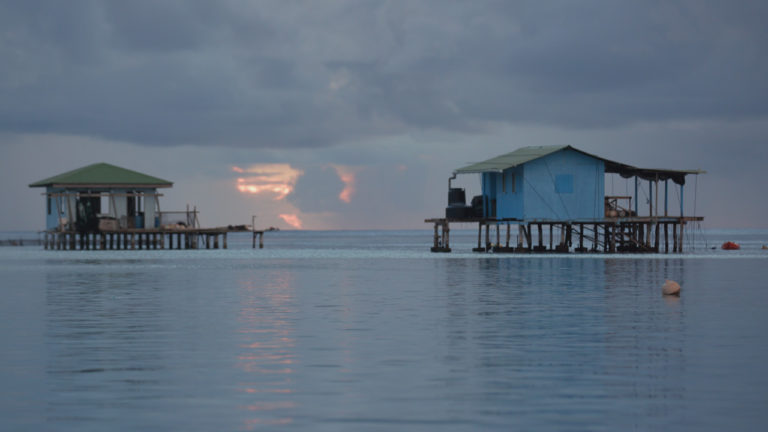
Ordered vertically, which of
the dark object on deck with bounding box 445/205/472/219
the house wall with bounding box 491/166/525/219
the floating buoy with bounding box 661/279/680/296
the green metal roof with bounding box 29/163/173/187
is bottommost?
the floating buoy with bounding box 661/279/680/296

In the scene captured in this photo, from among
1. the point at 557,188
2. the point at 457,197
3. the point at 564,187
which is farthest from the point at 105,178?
the point at 564,187

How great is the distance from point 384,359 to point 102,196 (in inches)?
2253

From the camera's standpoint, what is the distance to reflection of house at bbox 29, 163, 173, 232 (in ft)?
224

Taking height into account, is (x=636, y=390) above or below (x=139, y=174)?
below

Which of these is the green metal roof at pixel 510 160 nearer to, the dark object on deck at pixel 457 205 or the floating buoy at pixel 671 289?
the dark object on deck at pixel 457 205

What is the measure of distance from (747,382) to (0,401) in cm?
938

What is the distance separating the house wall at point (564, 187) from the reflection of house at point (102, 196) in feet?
87.2

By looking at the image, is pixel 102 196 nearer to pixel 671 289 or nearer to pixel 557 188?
pixel 557 188

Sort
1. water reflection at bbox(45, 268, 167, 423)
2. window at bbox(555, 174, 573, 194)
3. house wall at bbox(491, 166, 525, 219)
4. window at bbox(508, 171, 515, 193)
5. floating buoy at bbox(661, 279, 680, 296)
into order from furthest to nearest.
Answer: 1. window at bbox(508, 171, 515, 193)
2. window at bbox(555, 174, 573, 194)
3. house wall at bbox(491, 166, 525, 219)
4. floating buoy at bbox(661, 279, 680, 296)
5. water reflection at bbox(45, 268, 167, 423)

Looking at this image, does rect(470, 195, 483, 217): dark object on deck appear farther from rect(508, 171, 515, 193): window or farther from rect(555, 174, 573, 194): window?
rect(555, 174, 573, 194): window

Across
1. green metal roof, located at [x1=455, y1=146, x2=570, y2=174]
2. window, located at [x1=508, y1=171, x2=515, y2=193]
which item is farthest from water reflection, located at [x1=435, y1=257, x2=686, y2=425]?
window, located at [x1=508, y1=171, x2=515, y2=193]

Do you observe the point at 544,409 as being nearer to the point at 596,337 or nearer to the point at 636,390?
the point at 636,390

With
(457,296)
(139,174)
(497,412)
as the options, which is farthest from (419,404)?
(139,174)

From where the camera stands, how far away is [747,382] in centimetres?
1264
